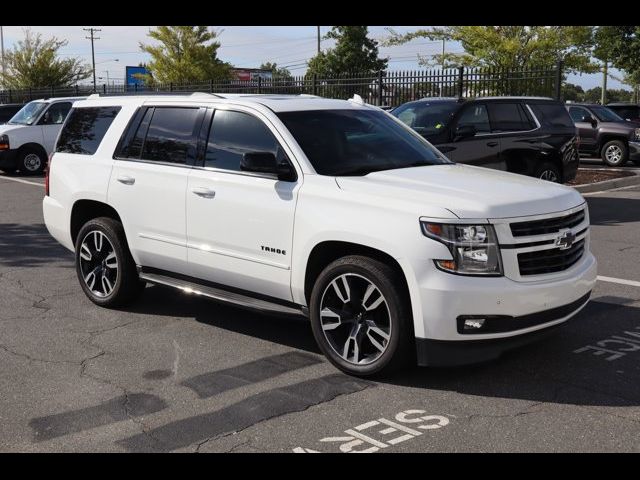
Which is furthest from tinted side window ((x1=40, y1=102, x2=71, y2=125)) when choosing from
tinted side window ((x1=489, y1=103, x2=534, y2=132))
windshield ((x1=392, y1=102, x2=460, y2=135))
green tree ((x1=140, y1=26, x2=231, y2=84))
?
green tree ((x1=140, y1=26, x2=231, y2=84))

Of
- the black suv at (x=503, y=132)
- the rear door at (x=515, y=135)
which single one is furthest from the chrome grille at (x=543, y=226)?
the rear door at (x=515, y=135)

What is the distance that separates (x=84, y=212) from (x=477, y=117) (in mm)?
6875

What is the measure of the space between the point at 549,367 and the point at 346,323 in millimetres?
1385

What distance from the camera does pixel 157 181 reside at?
5.98 metres

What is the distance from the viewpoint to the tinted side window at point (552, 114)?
12391 millimetres

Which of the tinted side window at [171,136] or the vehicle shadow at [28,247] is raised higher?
the tinted side window at [171,136]

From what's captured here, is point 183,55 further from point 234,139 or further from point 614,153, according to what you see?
point 234,139

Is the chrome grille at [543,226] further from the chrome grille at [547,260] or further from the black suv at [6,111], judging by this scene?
the black suv at [6,111]

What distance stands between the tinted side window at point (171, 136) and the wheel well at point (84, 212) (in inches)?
29.2

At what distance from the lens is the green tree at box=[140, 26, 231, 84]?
43.5m

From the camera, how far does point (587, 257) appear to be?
17.0 ft
